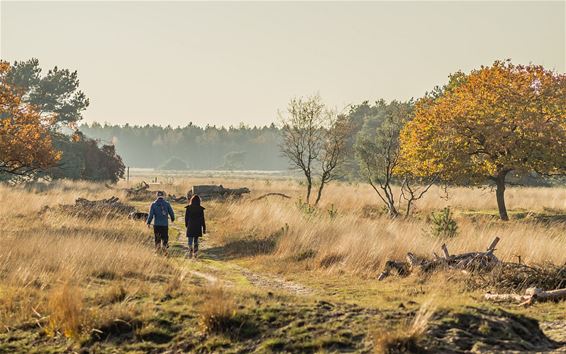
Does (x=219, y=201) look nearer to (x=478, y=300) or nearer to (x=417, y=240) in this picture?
(x=417, y=240)

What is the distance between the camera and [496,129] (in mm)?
26984

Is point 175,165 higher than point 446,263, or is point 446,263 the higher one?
point 175,165

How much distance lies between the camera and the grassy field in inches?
315

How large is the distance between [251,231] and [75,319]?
Result: 12.6 metres

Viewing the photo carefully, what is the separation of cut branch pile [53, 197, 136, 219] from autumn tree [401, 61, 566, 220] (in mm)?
13089

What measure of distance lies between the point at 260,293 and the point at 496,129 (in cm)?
1995

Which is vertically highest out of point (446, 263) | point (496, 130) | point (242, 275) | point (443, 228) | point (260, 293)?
point (496, 130)

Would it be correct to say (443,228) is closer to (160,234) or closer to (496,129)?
(160,234)

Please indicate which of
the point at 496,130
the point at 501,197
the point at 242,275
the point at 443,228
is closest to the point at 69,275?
the point at 242,275

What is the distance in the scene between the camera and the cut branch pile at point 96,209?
24111mm

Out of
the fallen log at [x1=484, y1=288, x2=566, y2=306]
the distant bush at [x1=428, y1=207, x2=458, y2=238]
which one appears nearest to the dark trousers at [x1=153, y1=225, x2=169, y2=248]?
the distant bush at [x1=428, y1=207, x2=458, y2=238]

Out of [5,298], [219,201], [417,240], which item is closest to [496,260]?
[417,240]

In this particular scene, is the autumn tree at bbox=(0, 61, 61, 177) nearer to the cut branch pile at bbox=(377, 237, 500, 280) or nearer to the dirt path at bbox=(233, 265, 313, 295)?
the dirt path at bbox=(233, 265, 313, 295)

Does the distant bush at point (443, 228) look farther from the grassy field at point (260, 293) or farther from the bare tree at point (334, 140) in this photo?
the bare tree at point (334, 140)
